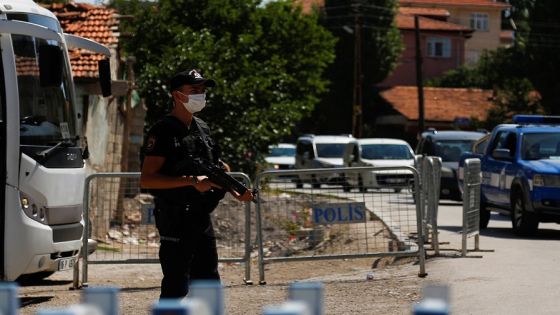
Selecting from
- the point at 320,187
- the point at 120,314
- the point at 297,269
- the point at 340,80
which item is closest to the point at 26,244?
the point at 120,314

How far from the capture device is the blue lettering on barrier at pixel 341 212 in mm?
13164

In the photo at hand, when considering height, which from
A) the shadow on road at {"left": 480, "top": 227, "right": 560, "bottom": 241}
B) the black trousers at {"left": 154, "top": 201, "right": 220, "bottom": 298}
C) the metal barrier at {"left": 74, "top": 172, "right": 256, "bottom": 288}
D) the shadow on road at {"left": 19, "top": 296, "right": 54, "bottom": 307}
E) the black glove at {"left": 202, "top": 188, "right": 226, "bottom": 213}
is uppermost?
the black glove at {"left": 202, "top": 188, "right": 226, "bottom": 213}

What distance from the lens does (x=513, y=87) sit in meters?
58.1

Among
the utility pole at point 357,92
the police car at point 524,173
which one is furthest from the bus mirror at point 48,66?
the utility pole at point 357,92

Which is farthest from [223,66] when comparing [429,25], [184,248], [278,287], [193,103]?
[429,25]

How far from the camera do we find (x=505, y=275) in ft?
40.5

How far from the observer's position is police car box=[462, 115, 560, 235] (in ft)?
56.5

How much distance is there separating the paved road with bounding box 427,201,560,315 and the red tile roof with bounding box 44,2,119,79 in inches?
343

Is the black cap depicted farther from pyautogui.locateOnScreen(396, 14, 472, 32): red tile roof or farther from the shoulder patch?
pyautogui.locateOnScreen(396, 14, 472, 32): red tile roof

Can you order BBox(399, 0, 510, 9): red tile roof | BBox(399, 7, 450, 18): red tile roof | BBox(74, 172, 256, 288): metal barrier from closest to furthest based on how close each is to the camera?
BBox(74, 172, 256, 288): metal barrier, BBox(399, 7, 450, 18): red tile roof, BBox(399, 0, 510, 9): red tile roof

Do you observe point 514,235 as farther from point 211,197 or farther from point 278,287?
point 211,197

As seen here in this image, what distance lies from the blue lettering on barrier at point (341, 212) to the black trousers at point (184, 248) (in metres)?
5.15

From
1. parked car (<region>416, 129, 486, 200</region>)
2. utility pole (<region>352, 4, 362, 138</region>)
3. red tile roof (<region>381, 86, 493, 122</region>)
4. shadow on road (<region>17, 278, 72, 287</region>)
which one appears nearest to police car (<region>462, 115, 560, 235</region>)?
shadow on road (<region>17, 278, 72, 287</region>)

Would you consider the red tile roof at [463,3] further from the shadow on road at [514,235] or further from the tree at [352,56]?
the shadow on road at [514,235]
